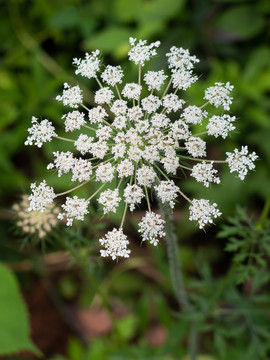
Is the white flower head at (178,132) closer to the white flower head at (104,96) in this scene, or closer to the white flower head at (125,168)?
the white flower head at (125,168)

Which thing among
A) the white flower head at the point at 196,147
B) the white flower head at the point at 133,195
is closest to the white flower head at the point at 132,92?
the white flower head at the point at 196,147

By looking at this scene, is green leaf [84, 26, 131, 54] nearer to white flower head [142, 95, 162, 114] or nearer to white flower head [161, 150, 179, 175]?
white flower head [142, 95, 162, 114]

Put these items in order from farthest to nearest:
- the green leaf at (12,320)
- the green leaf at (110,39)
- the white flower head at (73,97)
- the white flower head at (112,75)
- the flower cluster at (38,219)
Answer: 1. the green leaf at (110,39)
2. the green leaf at (12,320)
3. the flower cluster at (38,219)
4. the white flower head at (112,75)
5. the white flower head at (73,97)

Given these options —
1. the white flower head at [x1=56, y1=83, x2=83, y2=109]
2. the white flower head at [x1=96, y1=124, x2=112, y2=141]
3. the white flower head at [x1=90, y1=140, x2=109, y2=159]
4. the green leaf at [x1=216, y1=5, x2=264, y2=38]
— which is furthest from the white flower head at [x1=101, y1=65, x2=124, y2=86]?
the green leaf at [x1=216, y1=5, x2=264, y2=38]

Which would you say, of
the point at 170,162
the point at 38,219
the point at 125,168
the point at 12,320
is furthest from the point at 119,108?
the point at 12,320

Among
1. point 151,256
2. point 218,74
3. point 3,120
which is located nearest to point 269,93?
point 218,74

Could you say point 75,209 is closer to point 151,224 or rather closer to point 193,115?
point 151,224

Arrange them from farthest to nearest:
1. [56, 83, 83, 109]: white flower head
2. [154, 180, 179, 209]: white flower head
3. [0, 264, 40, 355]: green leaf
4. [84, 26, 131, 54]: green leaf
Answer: [84, 26, 131, 54]: green leaf, [0, 264, 40, 355]: green leaf, [56, 83, 83, 109]: white flower head, [154, 180, 179, 209]: white flower head
